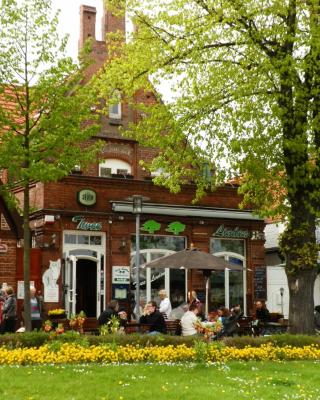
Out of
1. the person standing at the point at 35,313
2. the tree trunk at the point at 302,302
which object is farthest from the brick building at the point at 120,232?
the tree trunk at the point at 302,302

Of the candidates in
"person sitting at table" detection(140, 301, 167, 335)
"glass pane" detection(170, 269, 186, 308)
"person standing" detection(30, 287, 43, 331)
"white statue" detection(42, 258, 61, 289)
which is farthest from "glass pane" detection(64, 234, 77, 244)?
"person sitting at table" detection(140, 301, 167, 335)

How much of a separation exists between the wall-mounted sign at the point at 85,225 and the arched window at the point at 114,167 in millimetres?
2524

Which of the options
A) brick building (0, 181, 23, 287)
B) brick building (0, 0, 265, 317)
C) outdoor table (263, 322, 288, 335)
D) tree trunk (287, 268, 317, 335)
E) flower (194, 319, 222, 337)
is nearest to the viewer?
flower (194, 319, 222, 337)

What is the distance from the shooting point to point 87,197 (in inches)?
1005

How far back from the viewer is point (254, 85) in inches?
667

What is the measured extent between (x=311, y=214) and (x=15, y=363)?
27.7 ft

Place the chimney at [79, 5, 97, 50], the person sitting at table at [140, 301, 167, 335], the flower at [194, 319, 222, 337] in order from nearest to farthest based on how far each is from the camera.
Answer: the flower at [194, 319, 222, 337] < the person sitting at table at [140, 301, 167, 335] < the chimney at [79, 5, 97, 50]

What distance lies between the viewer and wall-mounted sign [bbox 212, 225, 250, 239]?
28.2 metres

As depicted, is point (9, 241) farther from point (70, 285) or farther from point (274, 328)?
point (274, 328)

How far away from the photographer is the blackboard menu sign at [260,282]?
28.7 meters

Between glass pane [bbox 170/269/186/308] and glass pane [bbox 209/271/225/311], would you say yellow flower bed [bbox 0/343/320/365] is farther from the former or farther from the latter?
glass pane [bbox 209/271/225/311]

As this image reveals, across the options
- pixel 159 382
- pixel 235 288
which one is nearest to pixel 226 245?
pixel 235 288

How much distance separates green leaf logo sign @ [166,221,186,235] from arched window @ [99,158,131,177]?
257 centimetres

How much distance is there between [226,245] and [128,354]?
16.0m
